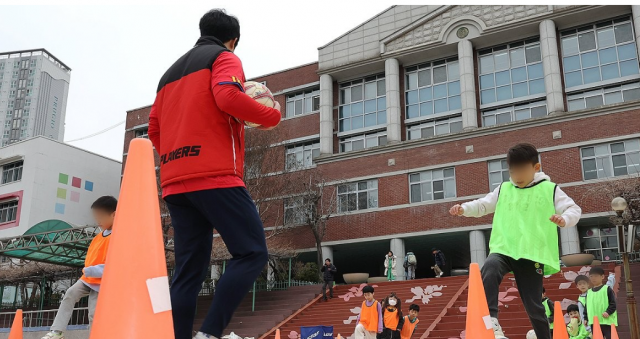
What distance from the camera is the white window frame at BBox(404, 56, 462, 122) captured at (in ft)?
110

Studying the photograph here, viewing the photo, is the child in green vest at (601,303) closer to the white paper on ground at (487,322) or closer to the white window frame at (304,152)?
the white paper on ground at (487,322)

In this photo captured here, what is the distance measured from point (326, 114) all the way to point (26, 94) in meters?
93.8

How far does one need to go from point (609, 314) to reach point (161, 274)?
928cm

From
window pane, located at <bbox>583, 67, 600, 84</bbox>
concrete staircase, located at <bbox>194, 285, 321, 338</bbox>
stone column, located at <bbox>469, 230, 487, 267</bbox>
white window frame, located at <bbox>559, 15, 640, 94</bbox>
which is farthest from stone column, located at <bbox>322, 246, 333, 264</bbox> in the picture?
window pane, located at <bbox>583, 67, 600, 84</bbox>

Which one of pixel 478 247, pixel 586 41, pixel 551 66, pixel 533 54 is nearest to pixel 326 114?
pixel 533 54

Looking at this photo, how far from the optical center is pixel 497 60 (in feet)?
108

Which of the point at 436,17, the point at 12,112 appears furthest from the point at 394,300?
the point at 12,112

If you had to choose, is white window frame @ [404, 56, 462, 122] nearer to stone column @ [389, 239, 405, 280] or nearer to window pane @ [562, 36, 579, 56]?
window pane @ [562, 36, 579, 56]

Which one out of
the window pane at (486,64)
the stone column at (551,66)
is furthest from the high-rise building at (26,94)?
the stone column at (551,66)

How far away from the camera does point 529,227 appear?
Result: 432 centimetres

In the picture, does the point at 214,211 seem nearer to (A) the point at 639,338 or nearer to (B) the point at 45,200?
(A) the point at 639,338

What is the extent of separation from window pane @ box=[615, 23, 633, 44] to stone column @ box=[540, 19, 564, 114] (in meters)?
3.07

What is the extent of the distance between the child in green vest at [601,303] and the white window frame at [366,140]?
82.7 feet

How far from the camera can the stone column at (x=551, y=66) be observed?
2945 centimetres
